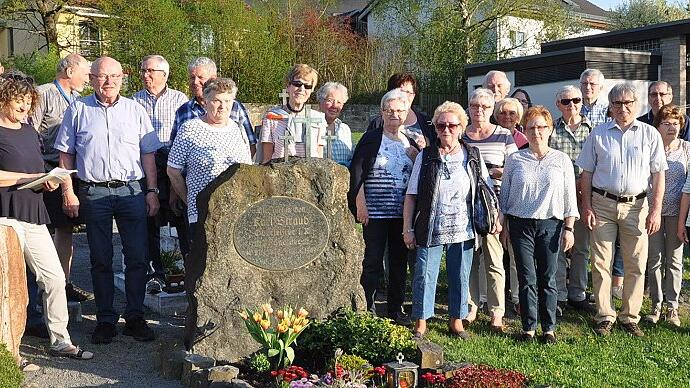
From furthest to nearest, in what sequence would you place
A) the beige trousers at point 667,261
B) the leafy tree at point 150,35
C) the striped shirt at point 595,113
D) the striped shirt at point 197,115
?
the leafy tree at point 150,35 < the striped shirt at point 595,113 < the beige trousers at point 667,261 < the striped shirt at point 197,115

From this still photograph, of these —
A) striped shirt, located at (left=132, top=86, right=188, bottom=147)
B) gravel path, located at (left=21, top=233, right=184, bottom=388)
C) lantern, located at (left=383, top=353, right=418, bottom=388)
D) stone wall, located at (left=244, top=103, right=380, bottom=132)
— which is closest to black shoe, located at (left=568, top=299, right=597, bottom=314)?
lantern, located at (left=383, top=353, right=418, bottom=388)

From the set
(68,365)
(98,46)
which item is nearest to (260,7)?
(98,46)

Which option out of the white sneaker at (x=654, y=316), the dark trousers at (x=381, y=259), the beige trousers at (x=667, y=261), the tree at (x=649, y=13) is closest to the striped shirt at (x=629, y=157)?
the beige trousers at (x=667, y=261)

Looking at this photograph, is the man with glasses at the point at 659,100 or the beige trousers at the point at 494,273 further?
the man with glasses at the point at 659,100

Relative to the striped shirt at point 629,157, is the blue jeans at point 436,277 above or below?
below

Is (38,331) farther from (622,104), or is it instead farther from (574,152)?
(622,104)

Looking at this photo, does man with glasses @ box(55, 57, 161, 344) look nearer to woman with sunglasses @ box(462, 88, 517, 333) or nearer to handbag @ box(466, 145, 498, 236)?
handbag @ box(466, 145, 498, 236)

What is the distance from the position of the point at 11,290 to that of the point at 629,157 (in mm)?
4847

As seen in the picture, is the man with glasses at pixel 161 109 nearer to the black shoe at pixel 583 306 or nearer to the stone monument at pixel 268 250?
the stone monument at pixel 268 250

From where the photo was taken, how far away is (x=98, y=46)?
99.5 ft

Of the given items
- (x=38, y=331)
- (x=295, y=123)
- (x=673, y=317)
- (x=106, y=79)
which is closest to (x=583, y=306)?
(x=673, y=317)

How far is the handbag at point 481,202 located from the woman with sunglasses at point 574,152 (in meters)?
1.20

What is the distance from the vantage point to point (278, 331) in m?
5.41

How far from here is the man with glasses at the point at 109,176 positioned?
6.30 metres
